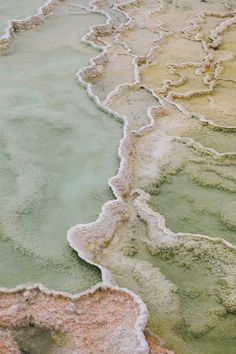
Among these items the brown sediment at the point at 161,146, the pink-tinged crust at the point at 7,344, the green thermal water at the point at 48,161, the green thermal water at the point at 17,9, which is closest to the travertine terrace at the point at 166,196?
the brown sediment at the point at 161,146

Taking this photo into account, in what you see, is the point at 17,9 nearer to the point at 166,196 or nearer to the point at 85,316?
the point at 166,196

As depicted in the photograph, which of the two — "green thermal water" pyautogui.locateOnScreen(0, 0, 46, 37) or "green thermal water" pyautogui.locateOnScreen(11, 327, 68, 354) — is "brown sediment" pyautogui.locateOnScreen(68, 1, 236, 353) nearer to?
"green thermal water" pyautogui.locateOnScreen(11, 327, 68, 354)

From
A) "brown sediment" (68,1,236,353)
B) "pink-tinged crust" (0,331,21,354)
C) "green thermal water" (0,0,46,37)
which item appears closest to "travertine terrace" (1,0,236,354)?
"brown sediment" (68,1,236,353)

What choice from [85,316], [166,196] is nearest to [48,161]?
[166,196]

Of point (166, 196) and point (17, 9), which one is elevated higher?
point (17, 9)

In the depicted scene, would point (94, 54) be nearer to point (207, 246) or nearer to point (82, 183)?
point (82, 183)

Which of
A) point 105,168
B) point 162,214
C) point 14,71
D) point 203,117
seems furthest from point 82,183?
point 14,71
